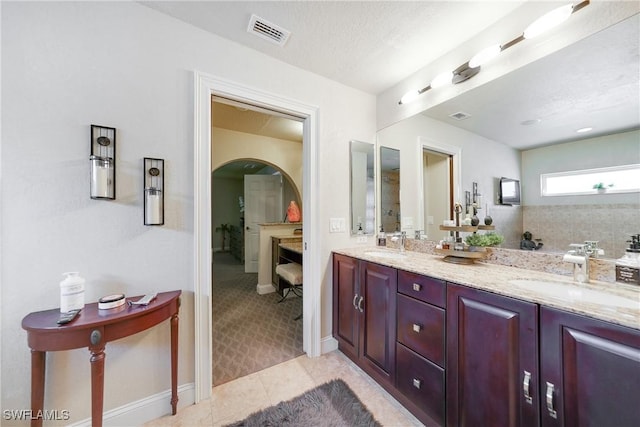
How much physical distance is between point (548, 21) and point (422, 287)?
1.64 m

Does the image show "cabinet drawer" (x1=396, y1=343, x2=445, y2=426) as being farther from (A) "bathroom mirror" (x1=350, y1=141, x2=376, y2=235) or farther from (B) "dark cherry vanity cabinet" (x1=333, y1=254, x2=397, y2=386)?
(A) "bathroom mirror" (x1=350, y1=141, x2=376, y2=235)

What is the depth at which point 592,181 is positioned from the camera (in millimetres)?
1279

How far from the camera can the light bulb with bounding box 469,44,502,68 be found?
1516 millimetres

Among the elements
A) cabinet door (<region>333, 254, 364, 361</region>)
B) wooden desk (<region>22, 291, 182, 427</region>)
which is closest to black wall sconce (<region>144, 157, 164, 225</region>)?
wooden desk (<region>22, 291, 182, 427</region>)

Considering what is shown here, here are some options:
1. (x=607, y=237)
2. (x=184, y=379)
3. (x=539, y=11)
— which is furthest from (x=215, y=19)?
(x=607, y=237)

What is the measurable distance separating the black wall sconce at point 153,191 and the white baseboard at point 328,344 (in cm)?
170

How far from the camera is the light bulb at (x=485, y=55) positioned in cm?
152

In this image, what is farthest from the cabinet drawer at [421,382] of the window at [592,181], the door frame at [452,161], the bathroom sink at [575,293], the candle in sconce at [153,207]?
the candle in sconce at [153,207]

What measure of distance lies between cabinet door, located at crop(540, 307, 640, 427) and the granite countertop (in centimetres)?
4

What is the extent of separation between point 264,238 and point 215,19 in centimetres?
300

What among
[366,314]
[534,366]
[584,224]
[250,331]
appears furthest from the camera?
[250,331]

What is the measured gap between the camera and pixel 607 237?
4.00 feet

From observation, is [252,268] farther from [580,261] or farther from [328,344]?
[580,261]

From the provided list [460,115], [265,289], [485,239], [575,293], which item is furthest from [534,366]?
[265,289]
